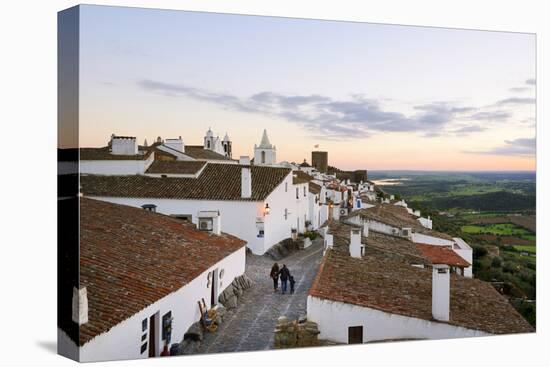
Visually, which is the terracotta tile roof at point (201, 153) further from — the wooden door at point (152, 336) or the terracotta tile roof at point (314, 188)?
the wooden door at point (152, 336)

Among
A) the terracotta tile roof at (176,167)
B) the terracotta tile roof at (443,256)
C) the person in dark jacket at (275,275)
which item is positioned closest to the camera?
the terracotta tile roof at (176,167)

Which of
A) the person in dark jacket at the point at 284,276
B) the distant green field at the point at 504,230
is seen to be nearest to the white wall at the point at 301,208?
the person in dark jacket at the point at 284,276

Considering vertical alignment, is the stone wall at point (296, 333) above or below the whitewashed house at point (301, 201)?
below

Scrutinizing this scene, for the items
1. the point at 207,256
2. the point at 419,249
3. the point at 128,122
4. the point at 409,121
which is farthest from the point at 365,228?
the point at 128,122

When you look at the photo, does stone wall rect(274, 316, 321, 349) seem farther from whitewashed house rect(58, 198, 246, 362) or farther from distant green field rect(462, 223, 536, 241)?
distant green field rect(462, 223, 536, 241)

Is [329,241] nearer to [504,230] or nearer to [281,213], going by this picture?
[281,213]

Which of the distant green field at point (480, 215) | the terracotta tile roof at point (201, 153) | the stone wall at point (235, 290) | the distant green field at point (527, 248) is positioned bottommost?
the stone wall at point (235, 290)

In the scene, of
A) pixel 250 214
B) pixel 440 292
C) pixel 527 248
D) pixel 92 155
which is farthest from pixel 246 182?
pixel 527 248

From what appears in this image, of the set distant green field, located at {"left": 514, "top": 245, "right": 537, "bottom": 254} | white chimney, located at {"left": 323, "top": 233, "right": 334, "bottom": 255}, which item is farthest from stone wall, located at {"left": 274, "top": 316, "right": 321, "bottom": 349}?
distant green field, located at {"left": 514, "top": 245, "right": 537, "bottom": 254}
